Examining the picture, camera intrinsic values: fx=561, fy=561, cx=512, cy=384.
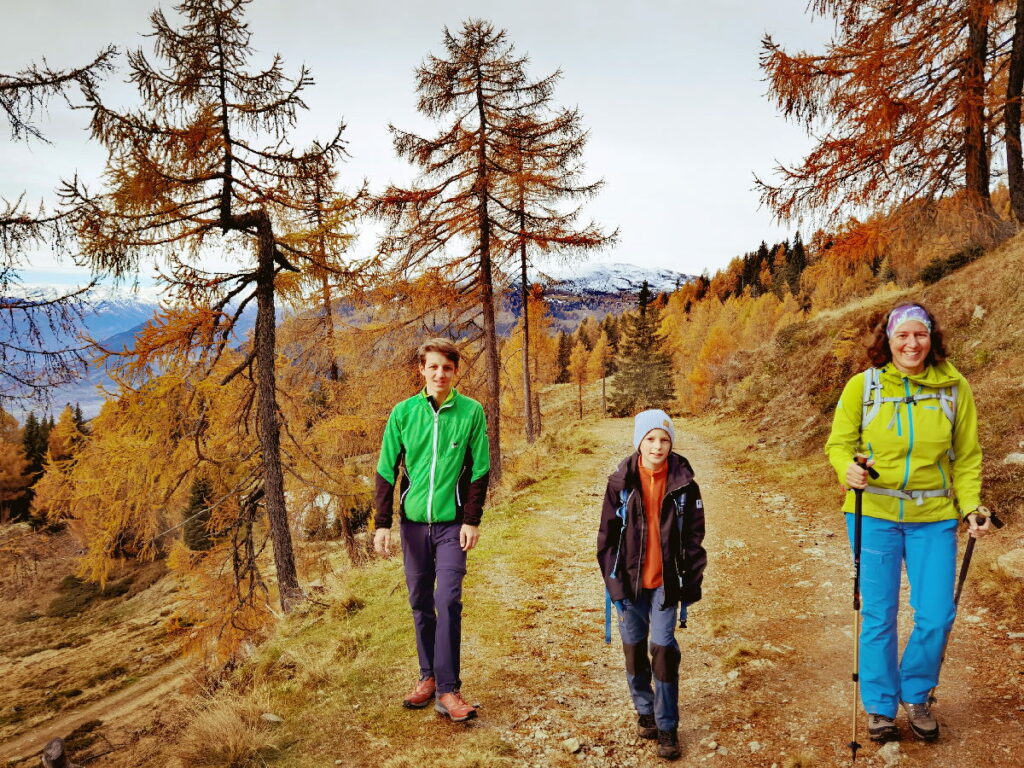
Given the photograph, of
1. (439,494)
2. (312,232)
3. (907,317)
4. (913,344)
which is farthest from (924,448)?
(312,232)

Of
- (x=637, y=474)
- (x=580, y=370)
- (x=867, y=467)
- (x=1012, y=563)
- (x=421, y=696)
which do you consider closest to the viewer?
(x=867, y=467)

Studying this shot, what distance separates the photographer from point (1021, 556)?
5.16 meters

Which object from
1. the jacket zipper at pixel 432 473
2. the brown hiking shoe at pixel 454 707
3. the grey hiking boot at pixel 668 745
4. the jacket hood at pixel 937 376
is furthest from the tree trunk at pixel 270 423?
the jacket hood at pixel 937 376

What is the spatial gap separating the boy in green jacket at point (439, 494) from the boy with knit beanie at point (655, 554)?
3.18ft

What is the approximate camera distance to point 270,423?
8.65 m

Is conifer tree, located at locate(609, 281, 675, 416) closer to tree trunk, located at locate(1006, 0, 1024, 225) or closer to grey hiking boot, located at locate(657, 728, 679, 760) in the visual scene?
tree trunk, located at locate(1006, 0, 1024, 225)

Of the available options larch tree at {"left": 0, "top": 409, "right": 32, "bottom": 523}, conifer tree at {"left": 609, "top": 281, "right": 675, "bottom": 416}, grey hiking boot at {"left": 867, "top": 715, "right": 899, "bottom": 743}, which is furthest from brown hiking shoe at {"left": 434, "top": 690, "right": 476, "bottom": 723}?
larch tree at {"left": 0, "top": 409, "right": 32, "bottom": 523}

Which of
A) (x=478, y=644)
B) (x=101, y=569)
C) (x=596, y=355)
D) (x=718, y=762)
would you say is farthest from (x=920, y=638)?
(x=596, y=355)

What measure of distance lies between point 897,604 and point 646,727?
65.6 inches

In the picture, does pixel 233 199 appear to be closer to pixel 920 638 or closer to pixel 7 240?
pixel 7 240

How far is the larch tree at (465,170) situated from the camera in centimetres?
1254

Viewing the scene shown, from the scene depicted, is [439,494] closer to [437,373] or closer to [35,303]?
[437,373]

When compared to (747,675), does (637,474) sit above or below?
above

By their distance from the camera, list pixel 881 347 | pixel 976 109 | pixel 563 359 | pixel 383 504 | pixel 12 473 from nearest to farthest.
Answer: pixel 881 347
pixel 383 504
pixel 976 109
pixel 12 473
pixel 563 359
